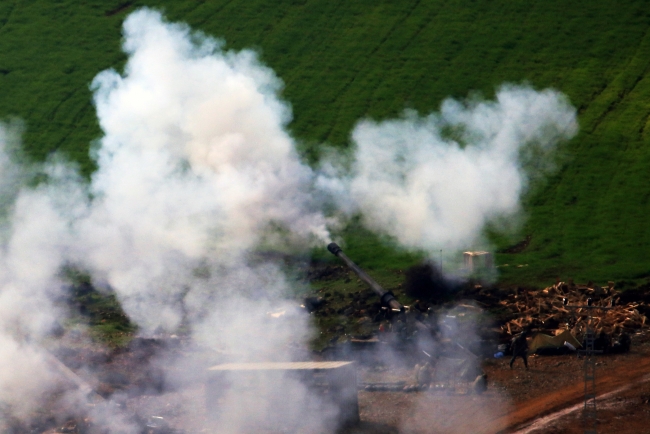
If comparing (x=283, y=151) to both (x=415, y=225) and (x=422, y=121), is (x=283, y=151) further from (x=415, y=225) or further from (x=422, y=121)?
(x=422, y=121)

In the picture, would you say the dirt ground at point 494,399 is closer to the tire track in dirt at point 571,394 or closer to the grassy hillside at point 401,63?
the tire track in dirt at point 571,394

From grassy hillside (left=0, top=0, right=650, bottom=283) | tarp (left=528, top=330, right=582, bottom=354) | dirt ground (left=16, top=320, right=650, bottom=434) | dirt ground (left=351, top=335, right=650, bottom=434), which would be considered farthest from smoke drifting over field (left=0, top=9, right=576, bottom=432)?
grassy hillside (left=0, top=0, right=650, bottom=283)

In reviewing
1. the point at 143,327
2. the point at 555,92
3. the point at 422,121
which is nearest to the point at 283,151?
the point at 143,327

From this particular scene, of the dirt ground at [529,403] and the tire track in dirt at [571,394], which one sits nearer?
the dirt ground at [529,403]

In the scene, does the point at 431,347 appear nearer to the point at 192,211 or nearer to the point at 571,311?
the point at 571,311

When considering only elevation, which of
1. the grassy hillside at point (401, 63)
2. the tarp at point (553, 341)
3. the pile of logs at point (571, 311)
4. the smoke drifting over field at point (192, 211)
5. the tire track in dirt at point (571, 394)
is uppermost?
the grassy hillside at point (401, 63)

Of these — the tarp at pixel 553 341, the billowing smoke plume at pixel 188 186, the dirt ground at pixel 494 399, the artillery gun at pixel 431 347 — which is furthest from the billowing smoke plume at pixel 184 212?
the tarp at pixel 553 341

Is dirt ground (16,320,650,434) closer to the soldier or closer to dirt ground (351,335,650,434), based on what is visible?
dirt ground (351,335,650,434)
